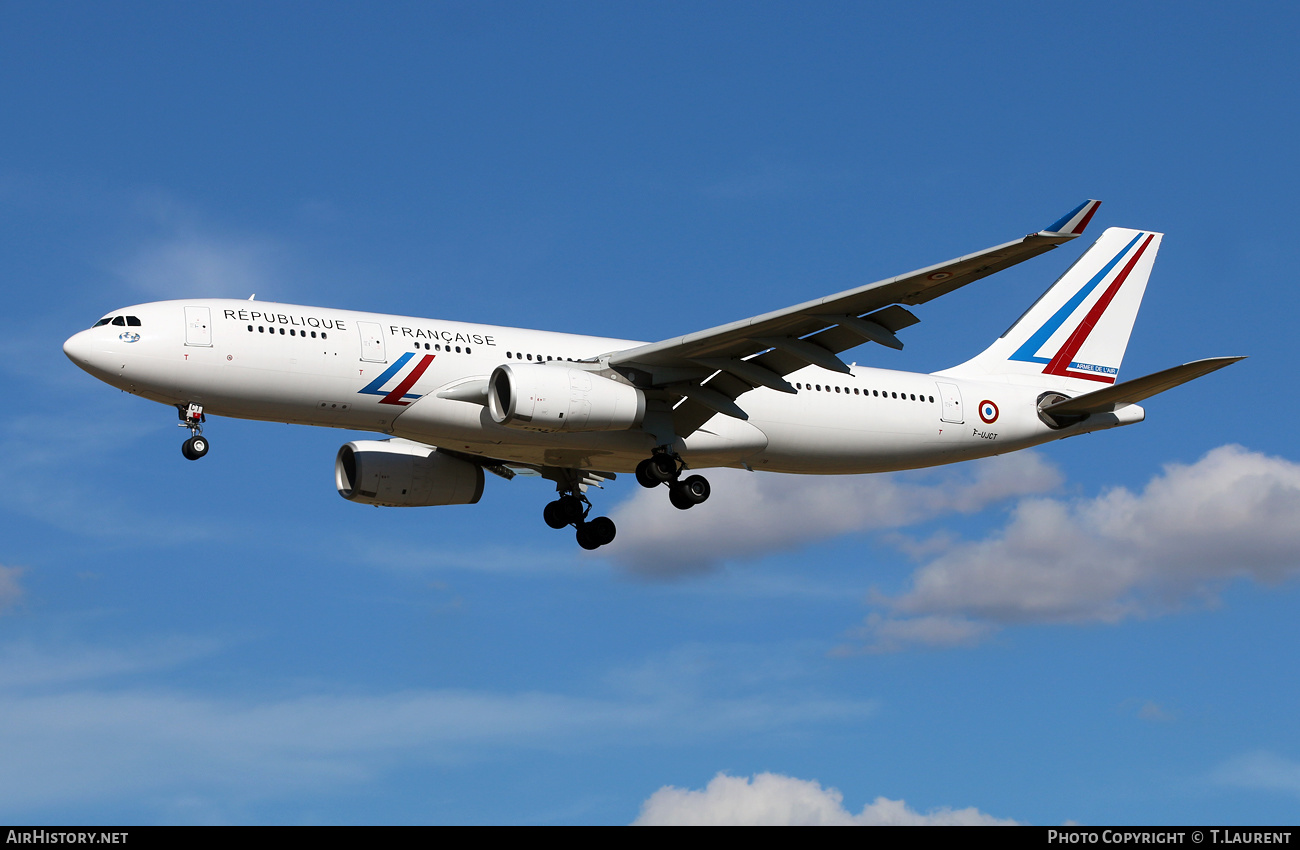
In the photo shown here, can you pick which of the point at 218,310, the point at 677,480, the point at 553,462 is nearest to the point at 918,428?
the point at 677,480

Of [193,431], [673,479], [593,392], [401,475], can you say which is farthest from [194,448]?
[673,479]

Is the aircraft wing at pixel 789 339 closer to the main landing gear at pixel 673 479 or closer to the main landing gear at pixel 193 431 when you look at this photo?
the main landing gear at pixel 673 479

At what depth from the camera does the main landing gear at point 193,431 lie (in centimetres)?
2955

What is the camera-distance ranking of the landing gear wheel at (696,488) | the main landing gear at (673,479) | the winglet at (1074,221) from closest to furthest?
the winglet at (1074,221) < the main landing gear at (673,479) < the landing gear wheel at (696,488)

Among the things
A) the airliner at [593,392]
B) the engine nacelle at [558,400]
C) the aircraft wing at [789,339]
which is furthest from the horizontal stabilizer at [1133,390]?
the engine nacelle at [558,400]

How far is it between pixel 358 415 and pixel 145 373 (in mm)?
4428

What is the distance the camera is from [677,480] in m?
33.0

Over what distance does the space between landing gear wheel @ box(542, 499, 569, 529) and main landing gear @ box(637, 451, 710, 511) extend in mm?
4955

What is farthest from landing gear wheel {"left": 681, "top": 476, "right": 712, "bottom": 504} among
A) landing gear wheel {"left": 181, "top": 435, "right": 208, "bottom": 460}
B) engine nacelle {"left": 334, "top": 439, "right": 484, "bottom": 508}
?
landing gear wheel {"left": 181, "top": 435, "right": 208, "bottom": 460}

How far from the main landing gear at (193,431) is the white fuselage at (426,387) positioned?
0.95ft

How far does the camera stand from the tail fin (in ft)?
127

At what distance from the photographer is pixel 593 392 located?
3022 cm
